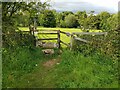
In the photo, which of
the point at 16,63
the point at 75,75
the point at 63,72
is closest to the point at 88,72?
the point at 75,75

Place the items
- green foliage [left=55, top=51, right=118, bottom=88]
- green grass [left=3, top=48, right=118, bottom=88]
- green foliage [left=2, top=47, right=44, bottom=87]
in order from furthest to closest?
green foliage [left=2, top=47, right=44, bottom=87], green grass [left=3, top=48, right=118, bottom=88], green foliage [left=55, top=51, right=118, bottom=88]

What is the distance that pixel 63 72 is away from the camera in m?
8.12

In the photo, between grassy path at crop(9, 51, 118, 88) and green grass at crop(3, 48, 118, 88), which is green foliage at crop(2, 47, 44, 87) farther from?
grassy path at crop(9, 51, 118, 88)

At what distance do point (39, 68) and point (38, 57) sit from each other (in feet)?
5.39

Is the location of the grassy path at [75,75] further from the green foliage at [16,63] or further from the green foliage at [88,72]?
the green foliage at [16,63]

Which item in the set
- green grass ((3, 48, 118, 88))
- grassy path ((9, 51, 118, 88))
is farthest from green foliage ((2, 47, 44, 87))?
grassy path ((9, 51, 118, 88))

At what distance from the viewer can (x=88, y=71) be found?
7.62 meters

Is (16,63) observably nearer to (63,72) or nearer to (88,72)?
(63,72)

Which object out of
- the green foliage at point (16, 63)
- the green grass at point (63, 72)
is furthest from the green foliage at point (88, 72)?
the green foliage at point (16, 63)

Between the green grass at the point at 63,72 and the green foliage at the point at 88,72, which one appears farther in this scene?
the green grass at the point at 63,72

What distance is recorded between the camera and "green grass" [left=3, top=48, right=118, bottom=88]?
7.08 m

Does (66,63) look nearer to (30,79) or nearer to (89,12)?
(30,79)

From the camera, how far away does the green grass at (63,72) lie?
23.2 feet

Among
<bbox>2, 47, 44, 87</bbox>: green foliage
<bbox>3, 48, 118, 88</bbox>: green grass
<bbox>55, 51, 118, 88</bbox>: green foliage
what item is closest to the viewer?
<bbox>55, 51, 118, 88</bbox>: green foliage
